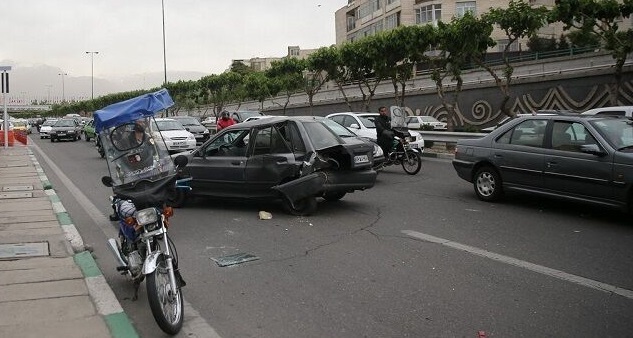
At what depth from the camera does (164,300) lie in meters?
4.20

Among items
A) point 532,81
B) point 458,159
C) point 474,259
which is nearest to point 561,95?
point 532,81

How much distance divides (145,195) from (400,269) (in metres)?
2.73

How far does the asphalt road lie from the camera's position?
14.4ft

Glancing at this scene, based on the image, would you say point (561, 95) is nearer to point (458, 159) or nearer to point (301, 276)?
point (458, 159)

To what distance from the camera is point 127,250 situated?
5.05 m

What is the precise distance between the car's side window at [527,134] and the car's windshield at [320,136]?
9.41 ft

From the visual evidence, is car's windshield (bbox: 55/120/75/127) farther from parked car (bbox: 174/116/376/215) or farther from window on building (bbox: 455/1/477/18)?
window on building (bbox: 455/1/477/18)

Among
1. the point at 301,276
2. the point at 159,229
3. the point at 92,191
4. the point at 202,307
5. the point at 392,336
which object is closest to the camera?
the point at 392,336

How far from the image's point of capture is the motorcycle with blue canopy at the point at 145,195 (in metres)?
4.23

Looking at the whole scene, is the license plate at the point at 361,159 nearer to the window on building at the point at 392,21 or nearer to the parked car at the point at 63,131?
the parked car at the point at 63,131

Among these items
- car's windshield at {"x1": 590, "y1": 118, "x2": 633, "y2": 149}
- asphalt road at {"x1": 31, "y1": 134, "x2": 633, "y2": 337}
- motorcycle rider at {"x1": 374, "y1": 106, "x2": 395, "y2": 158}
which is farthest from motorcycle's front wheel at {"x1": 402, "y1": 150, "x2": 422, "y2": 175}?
car's windshield at {"x1": 590, "y1": 118, "x2": 633, "y2": 149}

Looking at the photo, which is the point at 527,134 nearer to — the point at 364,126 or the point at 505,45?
the point at 364,126

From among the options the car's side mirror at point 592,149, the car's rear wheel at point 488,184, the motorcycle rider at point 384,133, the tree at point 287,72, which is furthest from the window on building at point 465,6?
the car's side mirror at point 592,149

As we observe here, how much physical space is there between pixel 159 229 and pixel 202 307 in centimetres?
85
